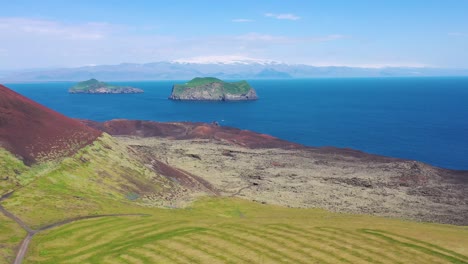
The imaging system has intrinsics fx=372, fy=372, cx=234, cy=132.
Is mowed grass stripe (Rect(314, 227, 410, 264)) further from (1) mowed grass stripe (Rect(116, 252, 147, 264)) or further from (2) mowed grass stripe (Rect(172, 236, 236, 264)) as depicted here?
(1) mowed grass stripe (Rect(116, 252, 147, 264))

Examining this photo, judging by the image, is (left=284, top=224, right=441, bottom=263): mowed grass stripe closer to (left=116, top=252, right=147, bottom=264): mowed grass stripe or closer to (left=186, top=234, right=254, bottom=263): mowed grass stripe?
(left=186, top=234, right=254, bottom=263): mowed grass stripe

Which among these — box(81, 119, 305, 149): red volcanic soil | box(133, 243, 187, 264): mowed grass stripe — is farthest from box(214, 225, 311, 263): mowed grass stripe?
box(81, 119, 305, 149): red volcanic soil

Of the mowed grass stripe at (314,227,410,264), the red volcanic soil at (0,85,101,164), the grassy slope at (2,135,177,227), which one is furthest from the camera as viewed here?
the red volcanic soil at (0,85,101,164)

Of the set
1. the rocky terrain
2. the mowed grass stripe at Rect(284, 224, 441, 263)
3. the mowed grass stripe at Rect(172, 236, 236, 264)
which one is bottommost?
the rocky terrain

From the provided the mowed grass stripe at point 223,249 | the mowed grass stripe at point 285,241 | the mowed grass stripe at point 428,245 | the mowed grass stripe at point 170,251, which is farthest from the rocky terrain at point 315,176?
the mowed grass stripe at point 170,251

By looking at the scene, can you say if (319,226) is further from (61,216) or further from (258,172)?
(258,172)

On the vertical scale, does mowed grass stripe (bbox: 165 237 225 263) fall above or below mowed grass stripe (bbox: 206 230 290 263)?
below

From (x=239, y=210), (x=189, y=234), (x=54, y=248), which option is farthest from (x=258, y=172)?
(x=54, y=248)

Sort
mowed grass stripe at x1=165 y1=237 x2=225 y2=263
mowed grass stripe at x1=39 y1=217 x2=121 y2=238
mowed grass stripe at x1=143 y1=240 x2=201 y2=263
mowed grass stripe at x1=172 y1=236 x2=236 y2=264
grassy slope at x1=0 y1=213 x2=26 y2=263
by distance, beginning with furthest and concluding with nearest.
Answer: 1. mowed grass stripe at x1=39 y1=217 x2=121 y2=238
2. grassy slope at x1=0 y1=213 x2=26 y2=263
3. mowed grass stripe at x1=172 y1=236 x2=236 y2=264
4. mowed grass stripe at x1=165 y1=237 x2=225 y2=263
5. mowed grass stripe at x1=143 y1=240 x2=201 y2=263

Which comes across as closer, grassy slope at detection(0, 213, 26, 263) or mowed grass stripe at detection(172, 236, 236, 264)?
mowed grass stripe at detection(172, 236, 236, 264)
